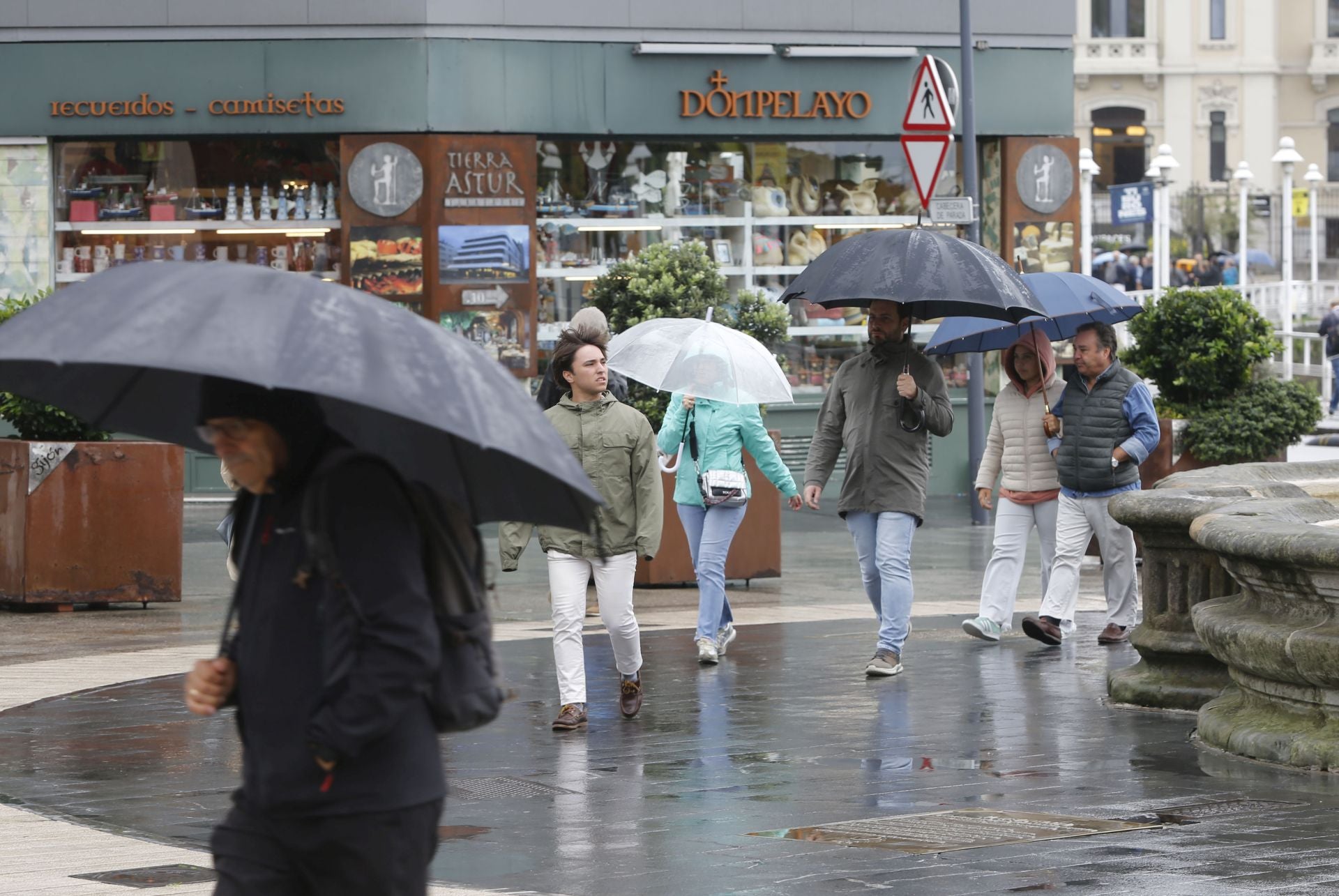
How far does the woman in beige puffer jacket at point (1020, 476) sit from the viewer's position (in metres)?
11.2

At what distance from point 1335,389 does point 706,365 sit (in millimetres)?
21822

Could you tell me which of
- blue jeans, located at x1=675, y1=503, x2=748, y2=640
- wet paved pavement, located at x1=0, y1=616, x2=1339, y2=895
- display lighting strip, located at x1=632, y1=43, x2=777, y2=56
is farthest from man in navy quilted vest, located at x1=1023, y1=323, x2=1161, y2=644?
display lighting strip, located at x1=632, y1=43, x2=777, y2=56

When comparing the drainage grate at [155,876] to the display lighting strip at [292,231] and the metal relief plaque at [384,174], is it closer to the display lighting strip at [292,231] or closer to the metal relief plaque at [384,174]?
the metal relief plaque at [384,174]

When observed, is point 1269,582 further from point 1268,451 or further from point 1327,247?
point 1327,247

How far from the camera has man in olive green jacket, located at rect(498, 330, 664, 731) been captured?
8633 mm

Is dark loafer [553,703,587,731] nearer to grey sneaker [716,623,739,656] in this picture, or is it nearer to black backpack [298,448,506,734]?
grey sneaker [716,623,739,656]

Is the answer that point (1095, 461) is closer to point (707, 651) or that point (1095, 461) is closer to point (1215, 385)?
point (707, 651)

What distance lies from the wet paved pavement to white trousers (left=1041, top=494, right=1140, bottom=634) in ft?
1.75

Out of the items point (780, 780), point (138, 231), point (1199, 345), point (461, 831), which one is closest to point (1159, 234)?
point (138, 231)

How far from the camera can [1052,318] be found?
38.0 ft

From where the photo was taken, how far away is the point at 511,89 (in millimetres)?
18875

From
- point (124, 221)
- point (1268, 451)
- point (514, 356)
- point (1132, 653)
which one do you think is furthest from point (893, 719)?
point (124, 221)

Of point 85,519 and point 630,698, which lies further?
point 85,519

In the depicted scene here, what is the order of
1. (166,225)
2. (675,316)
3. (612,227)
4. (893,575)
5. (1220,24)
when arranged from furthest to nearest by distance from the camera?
(1220,24), (612,227), (166,225), (675,316), (893,575)
